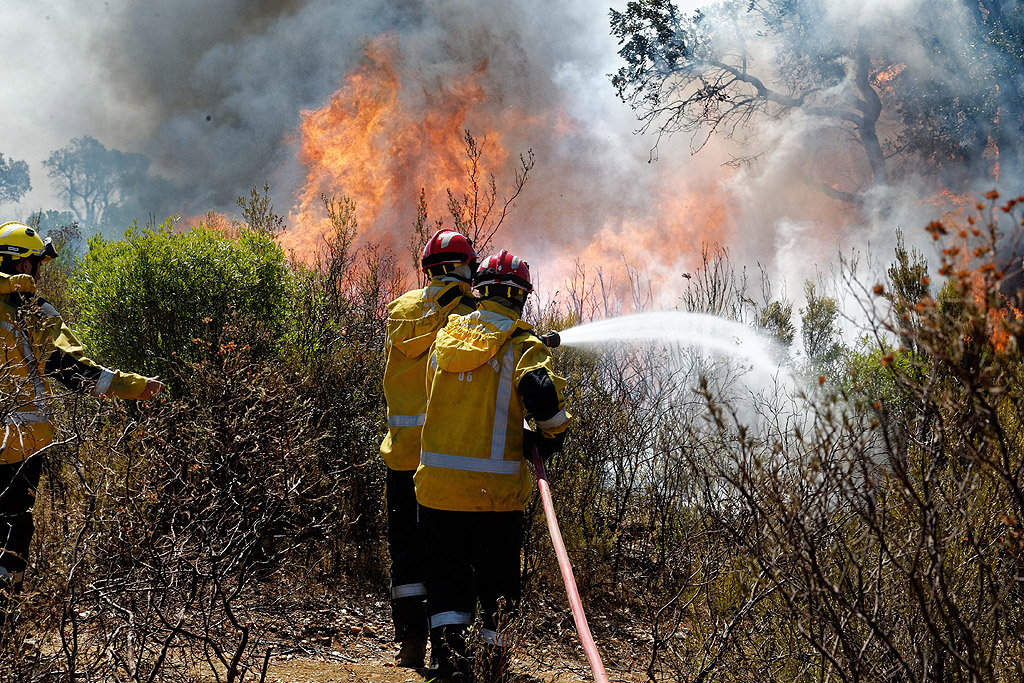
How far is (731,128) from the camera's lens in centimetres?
1806

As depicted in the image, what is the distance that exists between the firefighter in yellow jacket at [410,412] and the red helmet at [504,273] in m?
0.53

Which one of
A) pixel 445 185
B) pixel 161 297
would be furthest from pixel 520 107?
pixel 161 297

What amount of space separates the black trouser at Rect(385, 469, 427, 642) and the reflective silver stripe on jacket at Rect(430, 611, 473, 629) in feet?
2.12

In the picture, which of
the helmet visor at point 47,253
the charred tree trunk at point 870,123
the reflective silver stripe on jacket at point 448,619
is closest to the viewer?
the reflective silver stripe on jacket at point 448,619

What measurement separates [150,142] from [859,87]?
19555mm

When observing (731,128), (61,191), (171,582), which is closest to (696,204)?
(731,128)

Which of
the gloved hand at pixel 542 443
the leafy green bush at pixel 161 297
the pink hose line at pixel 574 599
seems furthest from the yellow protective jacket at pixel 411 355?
the leafy green bush at pixel 161 297

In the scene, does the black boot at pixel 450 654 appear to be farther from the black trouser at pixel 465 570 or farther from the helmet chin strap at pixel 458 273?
the helmet chin strap at pixel 458 273

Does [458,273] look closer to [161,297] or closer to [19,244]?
[19,244]

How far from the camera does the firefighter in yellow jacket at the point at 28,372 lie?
11.2 feet

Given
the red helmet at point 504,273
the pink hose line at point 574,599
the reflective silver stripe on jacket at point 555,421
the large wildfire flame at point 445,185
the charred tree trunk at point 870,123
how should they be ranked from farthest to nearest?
the large wildfire flame at point 445,185
the charred tree trunk at point 870,123
the red helmet at point 504,273
the reflective silver stripe on jacket at point 555,421
the pink hose line at point 574,599

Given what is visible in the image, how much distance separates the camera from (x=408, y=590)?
4102 millimetres

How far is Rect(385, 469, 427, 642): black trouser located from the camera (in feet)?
13.5

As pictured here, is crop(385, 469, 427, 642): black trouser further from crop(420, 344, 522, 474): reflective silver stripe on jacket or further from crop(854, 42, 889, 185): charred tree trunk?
crop(854, 42, 889, 185): charred tree trunk
